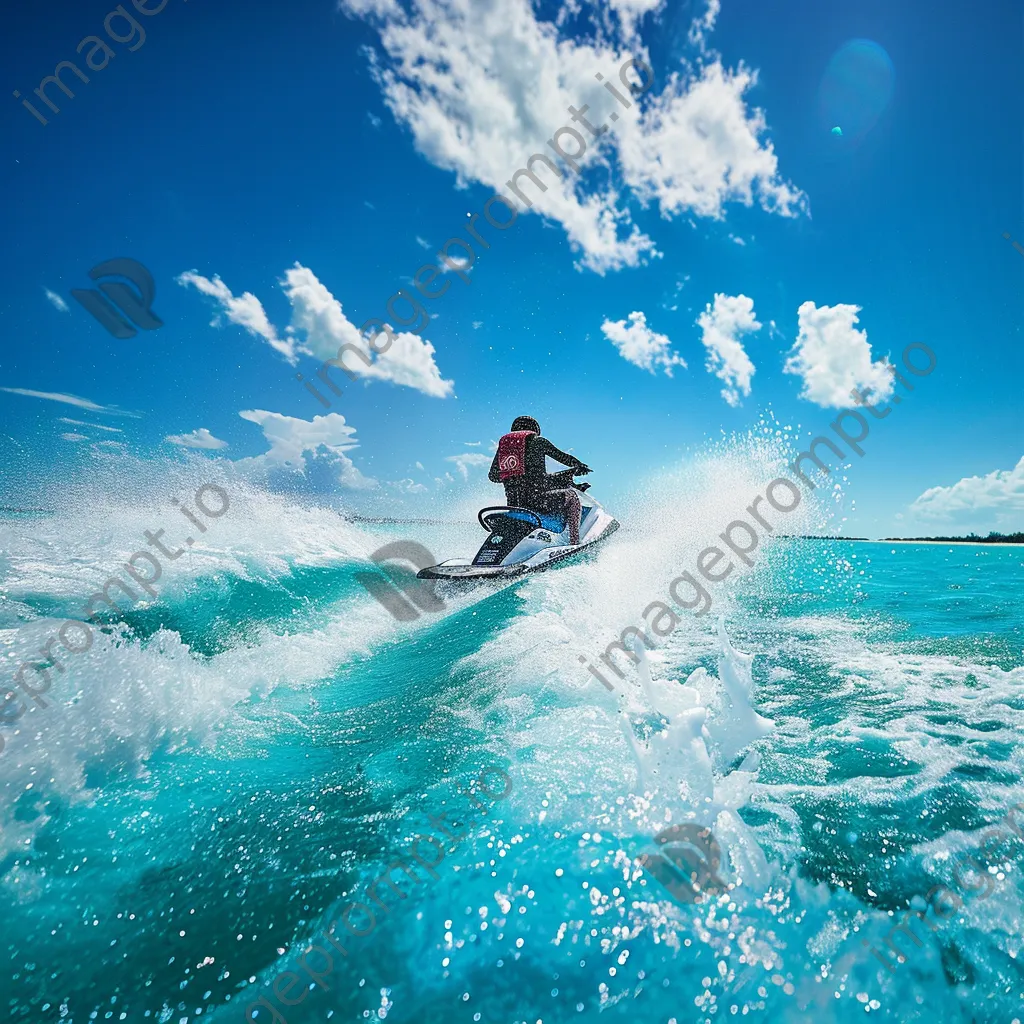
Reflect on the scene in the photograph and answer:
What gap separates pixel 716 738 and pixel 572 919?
1.73 metres

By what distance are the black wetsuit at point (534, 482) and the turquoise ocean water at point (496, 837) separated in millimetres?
5629

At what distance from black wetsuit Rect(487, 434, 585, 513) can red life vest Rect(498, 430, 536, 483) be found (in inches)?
3.6

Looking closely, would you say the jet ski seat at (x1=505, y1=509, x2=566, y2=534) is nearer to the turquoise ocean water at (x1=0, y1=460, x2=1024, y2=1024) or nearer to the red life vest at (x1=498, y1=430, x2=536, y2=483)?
the red life vest at (x1=498, y1=430, x2=536, y2=483)

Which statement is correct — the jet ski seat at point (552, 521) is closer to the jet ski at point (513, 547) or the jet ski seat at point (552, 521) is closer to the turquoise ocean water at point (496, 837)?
the jet ski at point (513, 547)

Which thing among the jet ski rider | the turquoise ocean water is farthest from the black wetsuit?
the turquoise ocean water

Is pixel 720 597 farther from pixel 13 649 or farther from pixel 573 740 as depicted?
pixel 13 649

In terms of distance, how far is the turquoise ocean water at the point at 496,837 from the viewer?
5.86 feet

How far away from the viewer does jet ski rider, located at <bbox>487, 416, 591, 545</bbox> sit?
34.9 feet

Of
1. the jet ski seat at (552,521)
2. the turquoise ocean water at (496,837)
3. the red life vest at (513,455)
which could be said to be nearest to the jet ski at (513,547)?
the jet ski seat at (552,521)

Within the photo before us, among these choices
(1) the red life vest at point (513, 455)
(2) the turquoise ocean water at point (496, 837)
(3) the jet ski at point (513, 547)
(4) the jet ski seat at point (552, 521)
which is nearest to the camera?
(2) the turquoise ocean water at point (496, 837)

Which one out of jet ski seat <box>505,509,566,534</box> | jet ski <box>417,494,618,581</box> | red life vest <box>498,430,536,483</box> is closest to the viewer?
jet ski <box>417,494,618,581</box>

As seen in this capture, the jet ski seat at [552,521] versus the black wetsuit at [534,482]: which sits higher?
the black wetsuit at [534,482]

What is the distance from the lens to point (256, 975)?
72.0 inches

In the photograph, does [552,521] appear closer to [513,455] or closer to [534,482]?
[534,482]
